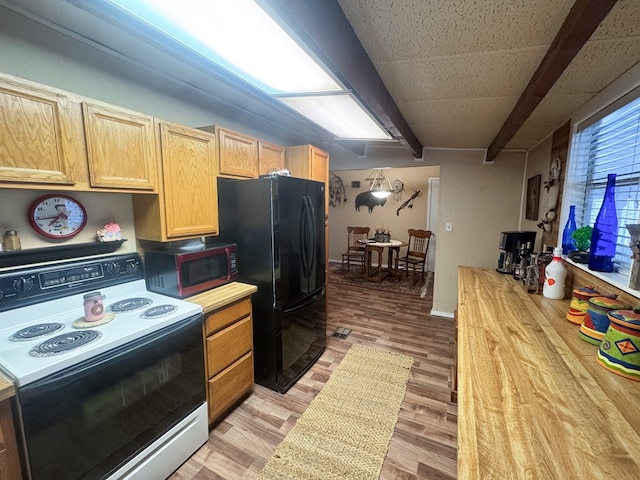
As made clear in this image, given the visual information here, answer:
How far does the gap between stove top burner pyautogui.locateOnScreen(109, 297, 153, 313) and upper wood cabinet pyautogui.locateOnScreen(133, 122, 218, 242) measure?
0.38 metres

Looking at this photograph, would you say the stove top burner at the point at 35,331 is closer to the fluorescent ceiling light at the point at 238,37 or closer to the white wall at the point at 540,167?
the fluorescent ceiling light at the point at 238,37

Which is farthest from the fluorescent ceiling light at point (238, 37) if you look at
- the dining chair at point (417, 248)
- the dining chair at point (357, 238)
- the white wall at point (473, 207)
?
the dining chair at point (357, 238)

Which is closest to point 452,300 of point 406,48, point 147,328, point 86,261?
point 406,48

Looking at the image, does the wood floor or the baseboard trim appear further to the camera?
the baseboard trim

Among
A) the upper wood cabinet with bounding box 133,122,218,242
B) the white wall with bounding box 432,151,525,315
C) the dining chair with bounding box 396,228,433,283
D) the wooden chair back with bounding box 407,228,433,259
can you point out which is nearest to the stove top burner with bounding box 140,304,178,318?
the upper wood cabinet with bounding box 133,122,218,242

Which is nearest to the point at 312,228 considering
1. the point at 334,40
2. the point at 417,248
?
the point at 334,40

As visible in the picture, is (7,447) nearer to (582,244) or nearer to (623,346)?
(623,346)

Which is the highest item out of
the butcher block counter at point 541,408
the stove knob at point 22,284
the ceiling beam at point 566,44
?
the ceiling beam at point 566,44

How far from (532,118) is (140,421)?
3015 millimetres

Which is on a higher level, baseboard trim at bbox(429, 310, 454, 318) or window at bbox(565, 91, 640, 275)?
window at bbox(565, 91, 640, 275)

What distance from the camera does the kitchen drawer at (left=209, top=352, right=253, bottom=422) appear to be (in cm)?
175

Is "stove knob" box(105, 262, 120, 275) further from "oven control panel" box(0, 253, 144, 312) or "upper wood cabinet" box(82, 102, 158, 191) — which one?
"upper wood cabinet" box(82, 102, 158, 191)

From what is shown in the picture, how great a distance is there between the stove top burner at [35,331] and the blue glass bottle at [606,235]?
106 inches

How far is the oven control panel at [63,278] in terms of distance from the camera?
1.28m
